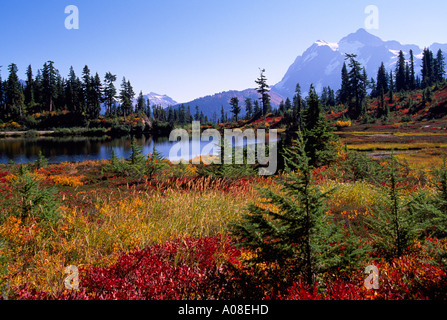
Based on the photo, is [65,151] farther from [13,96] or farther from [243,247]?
[13,96]

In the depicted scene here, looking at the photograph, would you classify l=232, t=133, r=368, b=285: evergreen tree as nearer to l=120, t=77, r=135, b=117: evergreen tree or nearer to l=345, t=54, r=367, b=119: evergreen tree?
l=345, t=54, r=367, b=119: evergreen tree

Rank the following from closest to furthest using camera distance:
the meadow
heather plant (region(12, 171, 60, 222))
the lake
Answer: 1. the meadow
2. heather plant (region(12, 171, 60, 222))
3. the lake

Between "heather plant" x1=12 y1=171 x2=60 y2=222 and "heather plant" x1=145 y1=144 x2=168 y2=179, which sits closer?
"heather plant" x1=12 y1=171 x2=60 y2=222

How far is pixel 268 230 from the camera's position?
3.33 metres

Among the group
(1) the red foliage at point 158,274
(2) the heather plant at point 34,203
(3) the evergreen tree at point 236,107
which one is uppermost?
(3) the evergreen tree at point 236,107

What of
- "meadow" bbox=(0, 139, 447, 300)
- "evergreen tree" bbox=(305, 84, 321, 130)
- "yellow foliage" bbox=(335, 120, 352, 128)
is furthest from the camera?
"yellow foliage" bbox=(335, 120, 352, 128)

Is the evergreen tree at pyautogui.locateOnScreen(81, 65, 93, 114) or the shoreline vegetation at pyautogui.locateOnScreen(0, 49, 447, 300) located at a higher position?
the evergreen tree at pyautogui.locateOnScreen(81, 65, 93, 114)

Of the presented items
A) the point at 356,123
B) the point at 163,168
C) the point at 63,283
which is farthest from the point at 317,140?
the point at 356,123

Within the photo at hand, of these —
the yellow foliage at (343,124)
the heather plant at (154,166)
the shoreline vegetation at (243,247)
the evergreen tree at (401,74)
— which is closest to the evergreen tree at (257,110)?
the yellow foliage at (343,124)

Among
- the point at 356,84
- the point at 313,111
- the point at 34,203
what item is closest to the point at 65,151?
the point at 313,111

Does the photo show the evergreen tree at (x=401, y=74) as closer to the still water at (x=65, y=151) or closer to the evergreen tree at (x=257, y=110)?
the evergreen tree at (x=257, y=110)

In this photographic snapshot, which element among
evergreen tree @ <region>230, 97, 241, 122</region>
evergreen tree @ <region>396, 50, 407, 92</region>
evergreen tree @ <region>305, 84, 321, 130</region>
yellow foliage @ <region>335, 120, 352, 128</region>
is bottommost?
evergreen tree @ <region>305, 84, 321, 130</region>

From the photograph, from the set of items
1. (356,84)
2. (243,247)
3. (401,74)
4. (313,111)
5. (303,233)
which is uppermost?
(401,74)

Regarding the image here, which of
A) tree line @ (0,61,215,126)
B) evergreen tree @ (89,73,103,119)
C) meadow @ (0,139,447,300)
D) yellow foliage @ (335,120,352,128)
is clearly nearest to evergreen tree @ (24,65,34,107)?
tree line @ (0,61,215,126)
